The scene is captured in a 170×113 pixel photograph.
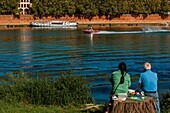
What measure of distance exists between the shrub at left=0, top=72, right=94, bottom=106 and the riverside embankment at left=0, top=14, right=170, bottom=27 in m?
121

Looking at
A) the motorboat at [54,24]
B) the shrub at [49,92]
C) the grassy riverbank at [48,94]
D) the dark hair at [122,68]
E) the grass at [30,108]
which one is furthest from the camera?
the motorboat at [54,24]

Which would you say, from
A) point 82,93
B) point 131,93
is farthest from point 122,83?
point 82,93

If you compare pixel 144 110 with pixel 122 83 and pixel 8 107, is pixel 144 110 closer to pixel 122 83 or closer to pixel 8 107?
pixel 122 83

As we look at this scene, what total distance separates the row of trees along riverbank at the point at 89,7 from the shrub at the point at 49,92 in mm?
121841

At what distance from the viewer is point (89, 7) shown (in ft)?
481

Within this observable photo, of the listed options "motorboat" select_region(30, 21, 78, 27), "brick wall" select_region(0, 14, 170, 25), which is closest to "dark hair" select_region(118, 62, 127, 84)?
"motorboat" select_region(30, 21, 78, 27)

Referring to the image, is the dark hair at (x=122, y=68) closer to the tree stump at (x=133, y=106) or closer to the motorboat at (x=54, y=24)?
the tree stump at (x=133, y=106)

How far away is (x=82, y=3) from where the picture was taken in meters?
148

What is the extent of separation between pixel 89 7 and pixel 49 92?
12911 centimetres

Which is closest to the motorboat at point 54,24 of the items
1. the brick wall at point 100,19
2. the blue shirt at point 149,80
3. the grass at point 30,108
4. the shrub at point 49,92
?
the brick wall at point 100,19

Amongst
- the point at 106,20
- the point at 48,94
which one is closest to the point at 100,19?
the point at 106,20

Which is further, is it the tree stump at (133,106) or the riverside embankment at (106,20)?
the riverside embankment at (106,20)

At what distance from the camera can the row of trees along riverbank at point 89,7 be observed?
14188cm

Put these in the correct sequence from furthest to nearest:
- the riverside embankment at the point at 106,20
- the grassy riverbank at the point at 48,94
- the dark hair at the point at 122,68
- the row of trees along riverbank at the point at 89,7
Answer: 1. the row of trees along riverbank at the point at 89,7
2. the riverside embankment at the point at 106,20
3. the grassy riverbank at the point at 48,94
4. the dark hair at the point at 122,68
